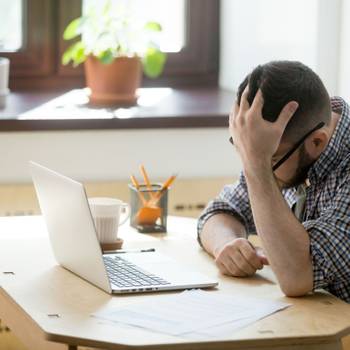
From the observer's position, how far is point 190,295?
79.1 inches

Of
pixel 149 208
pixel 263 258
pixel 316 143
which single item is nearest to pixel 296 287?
pixel 263 258

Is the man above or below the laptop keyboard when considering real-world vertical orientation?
above

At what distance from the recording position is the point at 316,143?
2146 mm

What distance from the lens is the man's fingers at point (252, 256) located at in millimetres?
2193

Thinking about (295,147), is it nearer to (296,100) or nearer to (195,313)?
(296,100)

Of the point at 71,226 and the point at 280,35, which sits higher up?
the point at 280,35

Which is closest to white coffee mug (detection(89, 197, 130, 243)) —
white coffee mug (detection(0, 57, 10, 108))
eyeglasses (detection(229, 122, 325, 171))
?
eyeglasses (detection(229, 122, 325, 171))

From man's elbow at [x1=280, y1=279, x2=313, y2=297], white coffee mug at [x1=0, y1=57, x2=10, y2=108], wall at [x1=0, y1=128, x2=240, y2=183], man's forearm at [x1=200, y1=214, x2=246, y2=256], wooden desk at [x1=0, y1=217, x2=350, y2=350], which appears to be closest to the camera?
wooden desk at [x1=0, y1=217, x2=350, y2=350]

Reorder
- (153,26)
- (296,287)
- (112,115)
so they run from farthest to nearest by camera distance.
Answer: (153,26), (112,115), (296,287)

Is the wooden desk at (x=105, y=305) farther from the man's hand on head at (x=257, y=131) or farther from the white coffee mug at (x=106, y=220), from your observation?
the man's hand on head at (x=257, y=131)

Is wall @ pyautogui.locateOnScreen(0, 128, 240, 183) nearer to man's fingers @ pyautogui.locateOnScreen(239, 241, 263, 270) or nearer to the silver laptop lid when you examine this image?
the silver laptop lid

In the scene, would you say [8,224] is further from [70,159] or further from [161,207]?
[70,159]

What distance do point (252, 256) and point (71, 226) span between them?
0.40m

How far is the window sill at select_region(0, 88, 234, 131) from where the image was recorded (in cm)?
334
